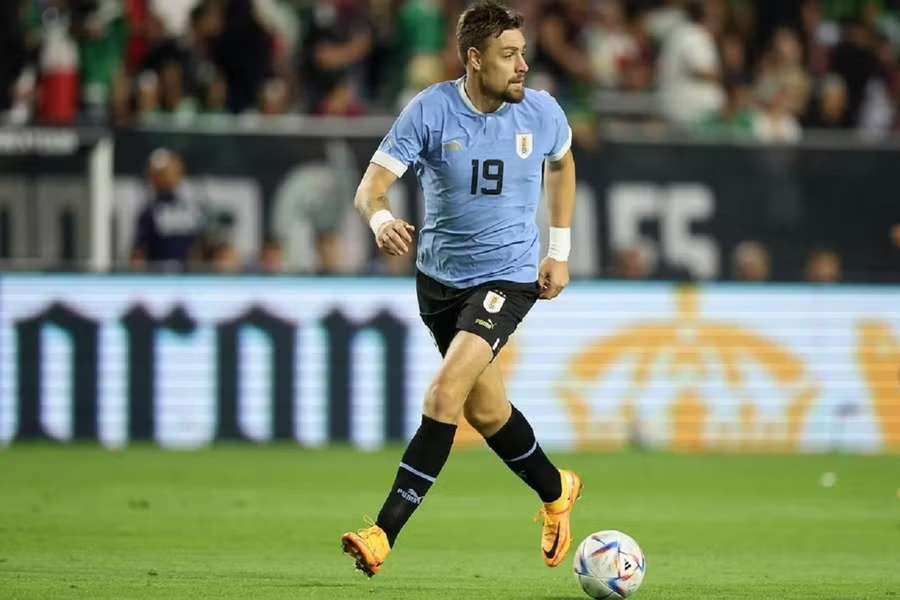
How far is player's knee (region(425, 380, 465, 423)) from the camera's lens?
820 centimetres

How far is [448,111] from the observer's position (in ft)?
28.0

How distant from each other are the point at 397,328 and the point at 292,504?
4.60 m

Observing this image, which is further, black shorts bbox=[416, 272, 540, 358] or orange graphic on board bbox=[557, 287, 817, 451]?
orange graphic on board bbox=[557, 287, 817, 451]

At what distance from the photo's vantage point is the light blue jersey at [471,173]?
A: 849cm

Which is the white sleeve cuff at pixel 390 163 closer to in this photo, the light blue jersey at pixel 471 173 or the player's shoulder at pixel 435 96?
the light blue jersey at pixel 471 173

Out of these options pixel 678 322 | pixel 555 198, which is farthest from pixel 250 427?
pixel 555 198

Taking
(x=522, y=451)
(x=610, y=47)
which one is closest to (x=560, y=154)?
(x=522, y=451)

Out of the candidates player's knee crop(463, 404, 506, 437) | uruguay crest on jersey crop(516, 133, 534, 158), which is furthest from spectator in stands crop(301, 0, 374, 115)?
player's knee crop(463, 404, 506, 437)

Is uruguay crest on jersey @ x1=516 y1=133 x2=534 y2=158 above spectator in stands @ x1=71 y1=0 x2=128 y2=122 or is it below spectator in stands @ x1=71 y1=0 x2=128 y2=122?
above

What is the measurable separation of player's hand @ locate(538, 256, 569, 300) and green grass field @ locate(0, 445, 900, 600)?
1345mm

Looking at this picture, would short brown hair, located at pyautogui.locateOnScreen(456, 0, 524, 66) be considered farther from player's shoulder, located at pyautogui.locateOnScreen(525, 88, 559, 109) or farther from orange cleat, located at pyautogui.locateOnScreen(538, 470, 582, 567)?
orange cleat, located at pyautogui.locateOnScreen(538, 470, 582, 567)

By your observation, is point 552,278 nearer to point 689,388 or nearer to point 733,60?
point 689,388

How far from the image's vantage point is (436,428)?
26.9ft

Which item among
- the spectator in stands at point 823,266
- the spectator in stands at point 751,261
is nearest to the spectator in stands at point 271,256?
the spectator in stands at point 751,261
